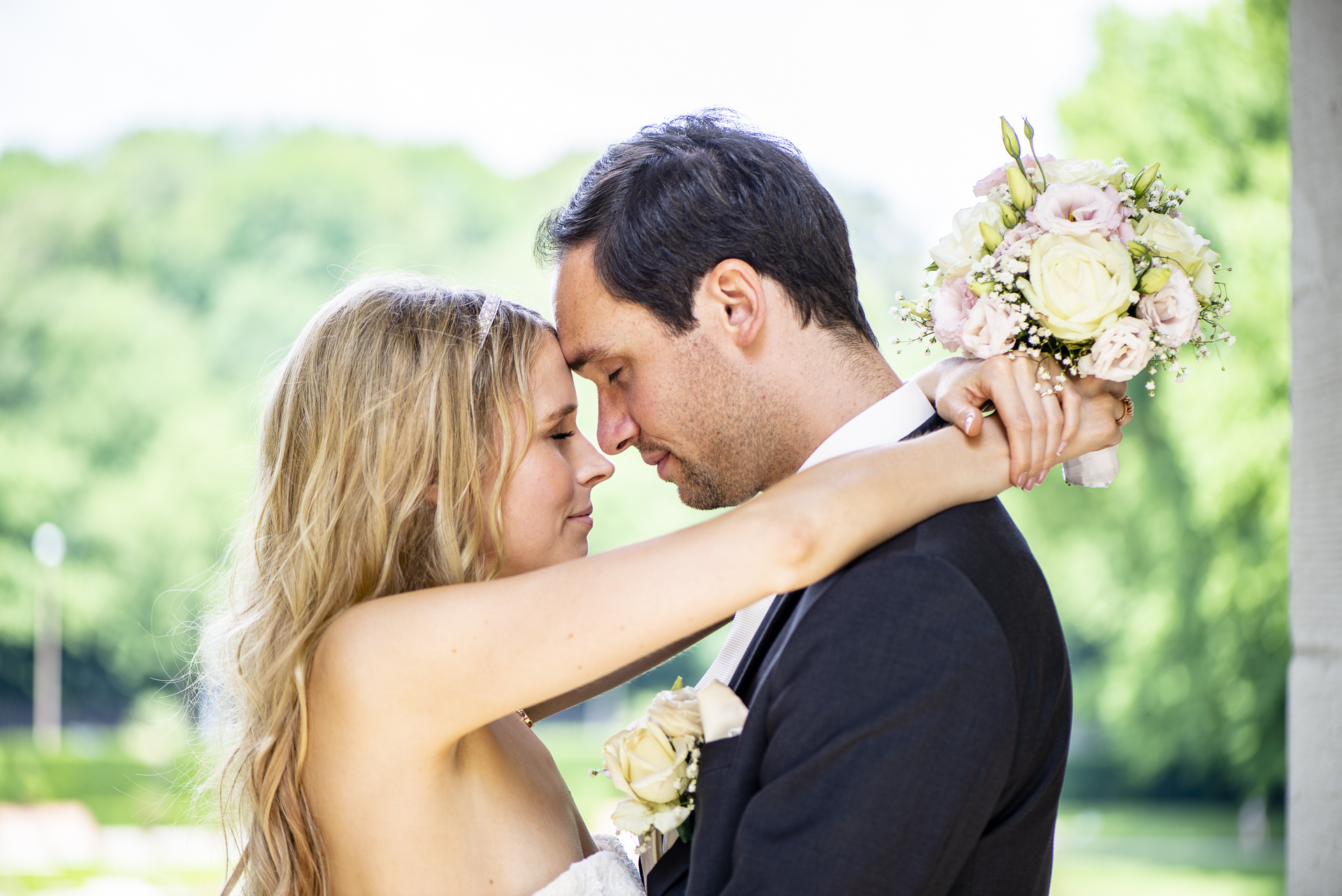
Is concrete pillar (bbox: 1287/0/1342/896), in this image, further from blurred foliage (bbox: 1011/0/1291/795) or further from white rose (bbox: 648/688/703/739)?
blurred foliage (bbox: 1011/0/1291/795)

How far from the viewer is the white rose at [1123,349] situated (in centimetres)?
194

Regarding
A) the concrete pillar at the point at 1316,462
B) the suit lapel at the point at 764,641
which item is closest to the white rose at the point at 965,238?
the suit lapel at the point at 764,641

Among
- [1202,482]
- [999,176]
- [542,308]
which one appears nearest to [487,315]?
[999,176]

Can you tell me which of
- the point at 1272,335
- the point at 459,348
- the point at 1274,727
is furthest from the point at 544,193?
the point at 459,348

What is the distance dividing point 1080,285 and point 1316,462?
142 centimetres

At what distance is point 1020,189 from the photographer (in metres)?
2.09

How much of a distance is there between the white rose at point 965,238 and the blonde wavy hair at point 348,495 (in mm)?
958

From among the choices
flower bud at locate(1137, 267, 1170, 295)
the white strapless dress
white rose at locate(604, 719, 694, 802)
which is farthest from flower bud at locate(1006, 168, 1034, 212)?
the white strapless dress

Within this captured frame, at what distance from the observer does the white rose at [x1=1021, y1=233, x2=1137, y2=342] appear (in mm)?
1933

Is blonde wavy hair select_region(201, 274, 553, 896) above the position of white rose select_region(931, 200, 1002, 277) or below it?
below

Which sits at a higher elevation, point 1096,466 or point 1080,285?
point 1080,285

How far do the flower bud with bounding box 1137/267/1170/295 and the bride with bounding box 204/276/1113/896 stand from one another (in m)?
0.28

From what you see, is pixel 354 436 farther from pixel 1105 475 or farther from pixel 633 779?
pixel 1105 475

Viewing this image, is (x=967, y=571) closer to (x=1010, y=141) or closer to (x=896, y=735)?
(x=896, y=735)
